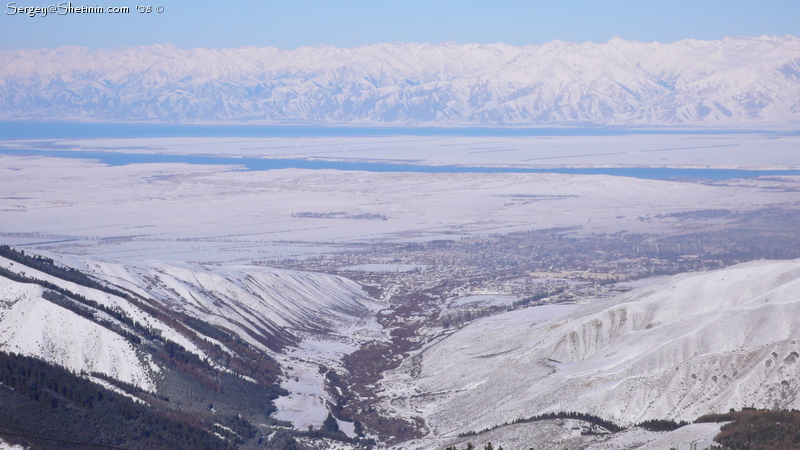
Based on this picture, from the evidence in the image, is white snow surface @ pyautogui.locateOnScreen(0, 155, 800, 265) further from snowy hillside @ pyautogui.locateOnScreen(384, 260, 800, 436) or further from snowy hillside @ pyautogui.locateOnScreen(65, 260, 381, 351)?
snowy hillside @ pyautogui.locateOnScreen(384, 260, 800, 436)

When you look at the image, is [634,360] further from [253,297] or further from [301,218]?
[301,218]

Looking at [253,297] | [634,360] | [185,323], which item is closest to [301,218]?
[253,297]

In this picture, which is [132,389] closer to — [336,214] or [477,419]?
[477,419]

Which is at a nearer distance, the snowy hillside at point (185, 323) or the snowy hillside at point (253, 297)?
the snowy hillside at point (185, 323)

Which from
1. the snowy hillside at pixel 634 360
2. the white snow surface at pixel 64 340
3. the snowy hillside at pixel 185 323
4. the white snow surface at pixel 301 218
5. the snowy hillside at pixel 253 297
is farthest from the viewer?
the white snow surface at pixel 301 218

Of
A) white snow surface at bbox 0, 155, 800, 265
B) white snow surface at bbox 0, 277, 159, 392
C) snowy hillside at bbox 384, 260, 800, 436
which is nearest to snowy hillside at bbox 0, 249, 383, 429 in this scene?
white snow surface at bbox 0, 277, 159, 392

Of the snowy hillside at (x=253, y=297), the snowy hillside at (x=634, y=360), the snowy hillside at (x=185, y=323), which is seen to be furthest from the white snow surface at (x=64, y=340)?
the snowy hillside at (x=634, y=360)

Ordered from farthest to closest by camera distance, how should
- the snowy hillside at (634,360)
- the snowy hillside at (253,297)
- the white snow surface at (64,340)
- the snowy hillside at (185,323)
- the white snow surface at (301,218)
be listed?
the white snow surface at (301,218)
the snowy hillside at (253,297)
the snowy hillside at (185,323)
the white snow surface at (64,340)
the snowy hillside at (634,360)

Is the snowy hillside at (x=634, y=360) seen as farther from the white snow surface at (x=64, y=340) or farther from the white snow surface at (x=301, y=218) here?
the white snow surface at (x=301, y=218)
